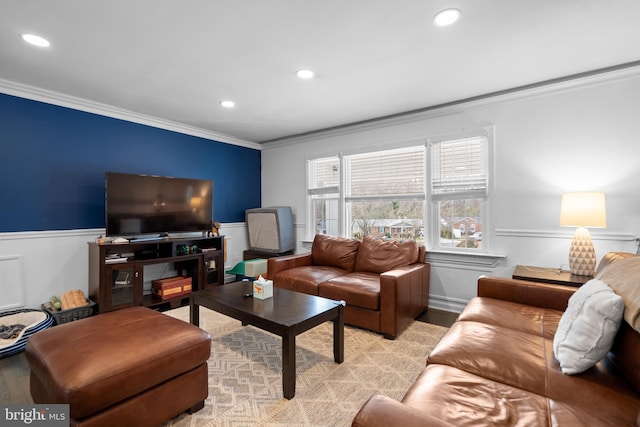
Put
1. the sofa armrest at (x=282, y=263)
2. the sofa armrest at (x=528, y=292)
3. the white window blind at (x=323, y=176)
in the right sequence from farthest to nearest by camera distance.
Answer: the white window blind at (x=323, y=176) → the sofa armrest at (x=282, y=263) → the sofa armrest at (x=528, y=292)

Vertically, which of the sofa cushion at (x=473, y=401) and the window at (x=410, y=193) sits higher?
the window at (x=410, y=193)

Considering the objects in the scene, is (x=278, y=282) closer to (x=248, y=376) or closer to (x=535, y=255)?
(x=248, y=376)

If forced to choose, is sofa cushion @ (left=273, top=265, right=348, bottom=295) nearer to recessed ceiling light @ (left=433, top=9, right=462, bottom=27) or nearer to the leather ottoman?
the leather ottoman

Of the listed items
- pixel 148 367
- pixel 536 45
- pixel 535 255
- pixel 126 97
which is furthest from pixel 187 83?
pixel 535 255

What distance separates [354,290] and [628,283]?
188 centimetres

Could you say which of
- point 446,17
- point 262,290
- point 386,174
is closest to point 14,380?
point 262,290

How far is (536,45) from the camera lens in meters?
2.23

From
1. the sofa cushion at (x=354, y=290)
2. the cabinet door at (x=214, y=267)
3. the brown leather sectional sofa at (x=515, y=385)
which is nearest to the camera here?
the brown leather sectional sofa at (x=515, y=385)

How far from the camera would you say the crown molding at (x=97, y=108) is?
2947 mm

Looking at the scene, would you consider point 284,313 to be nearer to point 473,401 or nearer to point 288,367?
point 288,367

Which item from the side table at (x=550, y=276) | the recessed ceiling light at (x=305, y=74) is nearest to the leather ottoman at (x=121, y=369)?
the recessed ceiling light at (x=305, y=74)

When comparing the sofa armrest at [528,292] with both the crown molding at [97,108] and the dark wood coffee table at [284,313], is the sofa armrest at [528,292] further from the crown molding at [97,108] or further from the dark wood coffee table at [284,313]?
the crown molding at [97,108]

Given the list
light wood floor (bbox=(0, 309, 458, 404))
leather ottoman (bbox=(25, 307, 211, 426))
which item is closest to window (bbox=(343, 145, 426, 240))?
leather ottoman (bbox=(25, 307, 211, 426))

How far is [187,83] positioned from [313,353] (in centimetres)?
272
